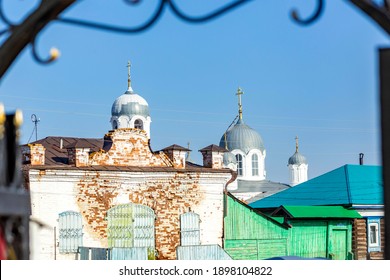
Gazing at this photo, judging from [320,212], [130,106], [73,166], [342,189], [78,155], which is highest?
[130,106]

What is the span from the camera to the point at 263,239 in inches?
333

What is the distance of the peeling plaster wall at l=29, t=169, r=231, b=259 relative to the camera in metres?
7.57

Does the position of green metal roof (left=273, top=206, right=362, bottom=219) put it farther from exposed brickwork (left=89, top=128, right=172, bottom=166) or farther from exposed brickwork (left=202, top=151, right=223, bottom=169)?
exposed brickwork (left=89, top=128, right=172, bottom=166)

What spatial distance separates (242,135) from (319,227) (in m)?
4.47

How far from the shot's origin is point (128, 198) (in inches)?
319

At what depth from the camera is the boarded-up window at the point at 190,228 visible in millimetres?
8078

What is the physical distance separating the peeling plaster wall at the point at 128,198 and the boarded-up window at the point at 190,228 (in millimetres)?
42

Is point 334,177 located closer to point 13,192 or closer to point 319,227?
point 319,227

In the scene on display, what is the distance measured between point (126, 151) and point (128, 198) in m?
0.44

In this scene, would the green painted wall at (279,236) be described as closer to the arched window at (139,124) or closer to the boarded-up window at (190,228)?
the boarded-up window at (190,228)

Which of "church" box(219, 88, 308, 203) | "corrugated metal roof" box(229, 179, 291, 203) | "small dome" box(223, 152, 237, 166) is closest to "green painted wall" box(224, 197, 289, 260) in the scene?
"corrugated metal roof" box(229, 179, 291, 203)

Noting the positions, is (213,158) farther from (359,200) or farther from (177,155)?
(359,200)

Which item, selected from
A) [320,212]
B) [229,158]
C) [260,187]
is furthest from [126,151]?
[229,158]
